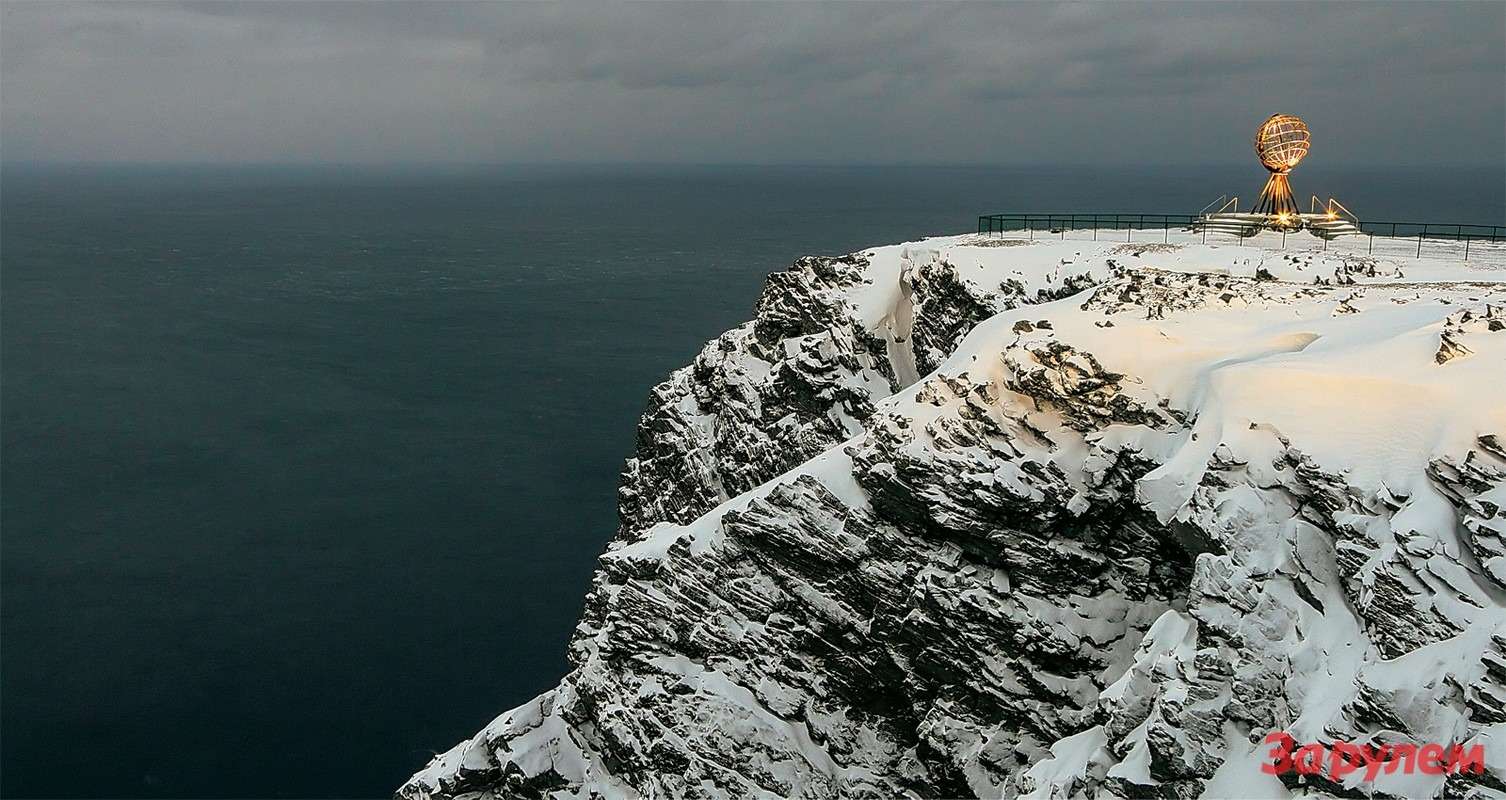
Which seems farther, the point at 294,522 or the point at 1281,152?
the point at 294,522

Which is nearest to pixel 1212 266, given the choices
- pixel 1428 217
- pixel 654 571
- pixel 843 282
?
pixel 843 282

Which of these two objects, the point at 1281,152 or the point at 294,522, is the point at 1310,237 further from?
the point at 294,522

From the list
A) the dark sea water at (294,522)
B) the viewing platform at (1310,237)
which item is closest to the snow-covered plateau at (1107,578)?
the viewing platform at (1310,237)

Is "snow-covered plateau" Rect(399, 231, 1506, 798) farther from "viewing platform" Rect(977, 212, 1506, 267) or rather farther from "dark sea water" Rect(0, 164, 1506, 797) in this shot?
"dark sea water" Rect(0, 164, 1506, 797)

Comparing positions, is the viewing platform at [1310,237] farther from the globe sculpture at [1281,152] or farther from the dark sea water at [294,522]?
the dark sea water at [294,522]

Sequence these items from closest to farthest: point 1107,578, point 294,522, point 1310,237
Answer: point 1107,578, point 1310,237, point 294,522

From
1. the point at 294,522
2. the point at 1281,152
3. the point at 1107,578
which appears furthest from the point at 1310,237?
the point at 294,522

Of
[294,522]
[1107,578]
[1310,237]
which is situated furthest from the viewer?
[294,522]
